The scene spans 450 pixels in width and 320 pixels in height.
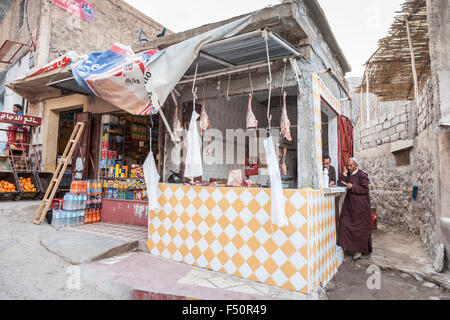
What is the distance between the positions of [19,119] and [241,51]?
824cm

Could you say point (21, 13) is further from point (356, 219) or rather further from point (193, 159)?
point (356, 219)

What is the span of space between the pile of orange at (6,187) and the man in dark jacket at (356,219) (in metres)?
9.32

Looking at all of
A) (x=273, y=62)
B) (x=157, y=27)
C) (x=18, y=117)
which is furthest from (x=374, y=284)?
(x=157, y=27)

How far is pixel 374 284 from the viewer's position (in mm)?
4547

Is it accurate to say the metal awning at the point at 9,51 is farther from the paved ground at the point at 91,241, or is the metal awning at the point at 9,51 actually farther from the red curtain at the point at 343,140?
the red curtain at the point at 343,140

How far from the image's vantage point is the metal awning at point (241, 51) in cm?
395

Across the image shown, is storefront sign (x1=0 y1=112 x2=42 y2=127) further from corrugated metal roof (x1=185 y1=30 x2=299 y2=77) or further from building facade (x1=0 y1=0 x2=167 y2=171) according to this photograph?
corrugated metal roof (x1=185 y1=30 x2=299 y2=77)

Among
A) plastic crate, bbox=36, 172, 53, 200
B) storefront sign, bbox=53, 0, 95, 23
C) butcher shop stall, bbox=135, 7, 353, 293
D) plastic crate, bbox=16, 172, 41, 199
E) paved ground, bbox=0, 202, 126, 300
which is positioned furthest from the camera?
storefront sign, bbox=53, 0, 95, 23

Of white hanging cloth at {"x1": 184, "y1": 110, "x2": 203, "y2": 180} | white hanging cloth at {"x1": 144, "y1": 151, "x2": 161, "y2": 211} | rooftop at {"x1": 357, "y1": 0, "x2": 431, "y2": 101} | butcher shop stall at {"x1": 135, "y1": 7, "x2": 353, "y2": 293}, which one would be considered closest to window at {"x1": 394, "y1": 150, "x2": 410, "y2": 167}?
rooftop at {"x1": 357, "y1": 0, "x2": 431, "y2": 101}

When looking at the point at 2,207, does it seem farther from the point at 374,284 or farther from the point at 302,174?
the point at 374,284

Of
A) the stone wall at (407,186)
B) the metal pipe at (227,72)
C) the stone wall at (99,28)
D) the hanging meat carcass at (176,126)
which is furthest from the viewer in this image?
the stone wall at (99,28)

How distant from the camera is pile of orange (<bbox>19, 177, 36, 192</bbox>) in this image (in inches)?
343

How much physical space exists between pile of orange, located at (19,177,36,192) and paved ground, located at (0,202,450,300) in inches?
121

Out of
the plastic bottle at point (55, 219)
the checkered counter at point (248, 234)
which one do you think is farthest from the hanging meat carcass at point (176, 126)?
the plastic bottle at point (55, 219)
